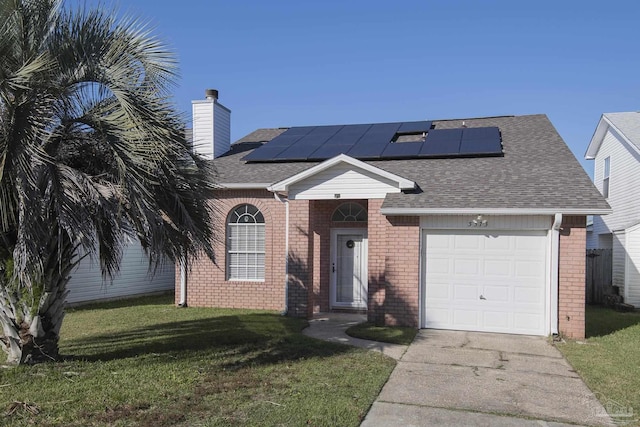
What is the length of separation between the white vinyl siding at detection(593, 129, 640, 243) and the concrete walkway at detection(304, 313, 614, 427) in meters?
9.47

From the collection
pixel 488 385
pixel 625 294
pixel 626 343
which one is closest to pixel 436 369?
pixel 488 385

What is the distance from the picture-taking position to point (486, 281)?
35.2ft

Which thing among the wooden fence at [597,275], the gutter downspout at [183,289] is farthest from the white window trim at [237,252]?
the wooden fence at [597,275]

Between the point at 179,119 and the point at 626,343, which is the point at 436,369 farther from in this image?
the point at 179,119

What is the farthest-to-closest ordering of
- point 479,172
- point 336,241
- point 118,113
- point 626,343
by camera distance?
point 336,241 < point 479,172 < point 626,343 < point 118,113

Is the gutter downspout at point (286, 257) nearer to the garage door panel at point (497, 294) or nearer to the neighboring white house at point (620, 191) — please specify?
the garage door panel at point (497, 294)

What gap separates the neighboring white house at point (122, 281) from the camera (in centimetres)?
1449

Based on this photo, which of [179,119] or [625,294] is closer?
[179,119]

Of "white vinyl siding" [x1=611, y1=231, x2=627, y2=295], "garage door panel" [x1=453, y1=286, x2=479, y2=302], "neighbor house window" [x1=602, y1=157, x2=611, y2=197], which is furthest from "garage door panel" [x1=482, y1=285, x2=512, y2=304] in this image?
"neighbor house window" [x1=602, y1=157, x2=611, y2=197]

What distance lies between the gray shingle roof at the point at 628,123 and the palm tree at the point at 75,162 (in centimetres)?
1537

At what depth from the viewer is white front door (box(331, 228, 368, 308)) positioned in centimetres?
1335

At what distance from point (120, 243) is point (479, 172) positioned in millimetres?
8482

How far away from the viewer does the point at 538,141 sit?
46.9ft

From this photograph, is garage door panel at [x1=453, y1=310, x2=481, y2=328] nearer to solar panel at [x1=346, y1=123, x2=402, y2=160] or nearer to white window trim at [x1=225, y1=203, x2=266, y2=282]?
solar panel at [x1=346, y1=123, x2=402, y2=160]
